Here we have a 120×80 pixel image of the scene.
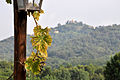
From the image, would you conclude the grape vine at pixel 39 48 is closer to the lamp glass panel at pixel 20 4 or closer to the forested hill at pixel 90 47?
the lamp glass panel at pixel 20 4

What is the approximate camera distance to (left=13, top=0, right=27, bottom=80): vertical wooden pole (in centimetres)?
112

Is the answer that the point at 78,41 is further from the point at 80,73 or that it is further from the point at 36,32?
the point at 36,32

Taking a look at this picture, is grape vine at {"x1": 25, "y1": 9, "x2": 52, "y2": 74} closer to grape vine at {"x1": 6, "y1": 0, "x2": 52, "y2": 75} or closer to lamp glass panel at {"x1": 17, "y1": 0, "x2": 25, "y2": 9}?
grape vine at {"x1": 6, "y1": 0, "x2": 52, "y2": 75}

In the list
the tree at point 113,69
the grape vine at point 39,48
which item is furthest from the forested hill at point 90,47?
the grape vine at point 39,48

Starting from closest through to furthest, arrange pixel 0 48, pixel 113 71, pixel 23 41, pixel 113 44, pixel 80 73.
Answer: pixel 23 41 < pixel 113 71 < pixel 80 73 < pixel 113 44 < pixel 0 48

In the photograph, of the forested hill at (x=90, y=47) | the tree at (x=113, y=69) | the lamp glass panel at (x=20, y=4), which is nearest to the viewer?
the lamp glass panel at (x=20, y=4)

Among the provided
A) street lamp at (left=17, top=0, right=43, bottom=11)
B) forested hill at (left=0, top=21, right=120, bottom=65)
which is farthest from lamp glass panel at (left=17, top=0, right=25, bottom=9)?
forested hill at (left=0, top=21, right=120, bottom=65)

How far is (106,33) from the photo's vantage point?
16438cm

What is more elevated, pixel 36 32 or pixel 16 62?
pixel 36 32

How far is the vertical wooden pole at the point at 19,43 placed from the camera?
1118 mm

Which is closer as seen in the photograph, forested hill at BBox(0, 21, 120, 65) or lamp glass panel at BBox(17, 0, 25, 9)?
lamp glass panel at BBox(17, 0, 25, 9)

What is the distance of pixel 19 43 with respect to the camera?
1119 mm

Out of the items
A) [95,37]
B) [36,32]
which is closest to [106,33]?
[95,37]

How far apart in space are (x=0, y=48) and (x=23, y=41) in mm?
167826
